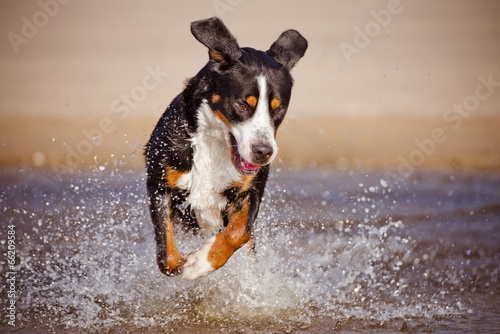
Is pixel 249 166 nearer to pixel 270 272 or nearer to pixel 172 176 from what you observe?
pixel 172 176

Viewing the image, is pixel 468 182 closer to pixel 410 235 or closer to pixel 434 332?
pixel 410 235

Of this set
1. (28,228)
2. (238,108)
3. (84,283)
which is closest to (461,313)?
(238,108)

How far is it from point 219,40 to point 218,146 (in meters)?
0.73

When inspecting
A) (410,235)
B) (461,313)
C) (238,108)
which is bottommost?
(410,235)

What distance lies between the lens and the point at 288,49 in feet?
13.6

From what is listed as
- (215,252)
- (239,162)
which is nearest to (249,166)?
(239,162)

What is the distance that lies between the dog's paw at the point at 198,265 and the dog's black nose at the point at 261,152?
2.02ft

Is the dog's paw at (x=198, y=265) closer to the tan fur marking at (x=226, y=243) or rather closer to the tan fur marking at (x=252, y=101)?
the tan fur marking at (x=226, y=243)

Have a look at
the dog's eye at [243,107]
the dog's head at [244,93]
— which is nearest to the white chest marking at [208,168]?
the dog's head at [244,93]

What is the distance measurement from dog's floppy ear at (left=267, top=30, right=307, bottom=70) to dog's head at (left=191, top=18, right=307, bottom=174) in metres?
0.20

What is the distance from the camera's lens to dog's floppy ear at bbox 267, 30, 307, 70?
4090 millimetres

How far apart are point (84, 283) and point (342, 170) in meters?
8.51

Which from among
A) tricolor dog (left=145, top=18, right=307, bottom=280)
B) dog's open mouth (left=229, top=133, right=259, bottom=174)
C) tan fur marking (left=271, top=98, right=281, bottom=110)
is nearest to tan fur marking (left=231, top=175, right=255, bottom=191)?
tricolor dog (left=145, top=18, right=307, bottom=280)

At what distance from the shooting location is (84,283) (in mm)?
4121
